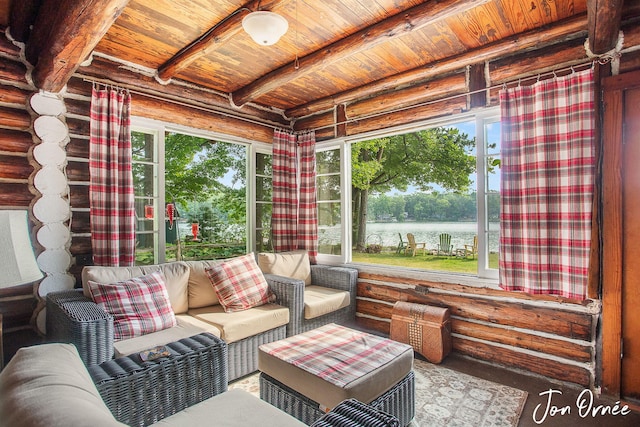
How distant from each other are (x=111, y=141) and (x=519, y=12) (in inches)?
130

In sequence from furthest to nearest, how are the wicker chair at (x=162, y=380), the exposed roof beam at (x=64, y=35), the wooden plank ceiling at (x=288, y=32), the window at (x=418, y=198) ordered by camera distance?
the window at (x=418, y=198)
the wooden plank ceiling at (x=288, y=32)
the exposed roof beam at (x=64, y=35)
the wicker chair at (x=162, y=380)

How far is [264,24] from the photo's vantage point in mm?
1977

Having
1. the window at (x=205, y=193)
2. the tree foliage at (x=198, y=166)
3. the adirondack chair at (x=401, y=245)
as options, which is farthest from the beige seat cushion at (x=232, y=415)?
the adirondack chair at (x=401, y=245)

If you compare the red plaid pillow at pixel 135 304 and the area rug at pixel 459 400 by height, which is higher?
the red plaid pillow at pixel 135 304

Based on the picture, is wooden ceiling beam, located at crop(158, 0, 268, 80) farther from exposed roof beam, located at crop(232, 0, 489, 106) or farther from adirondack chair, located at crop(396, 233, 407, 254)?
adirondack chair, located at crop(396, 233, 407, 254)

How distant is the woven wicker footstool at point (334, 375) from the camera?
1.72m

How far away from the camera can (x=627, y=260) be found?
2.32 meters

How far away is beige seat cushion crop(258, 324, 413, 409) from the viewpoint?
1699mm

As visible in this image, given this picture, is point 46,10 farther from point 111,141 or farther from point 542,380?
point 542,380

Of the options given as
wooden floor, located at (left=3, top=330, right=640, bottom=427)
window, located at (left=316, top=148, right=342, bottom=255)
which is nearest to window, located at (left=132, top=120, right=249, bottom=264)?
window, located at (left=316, top=148, right=342, bottom=255)

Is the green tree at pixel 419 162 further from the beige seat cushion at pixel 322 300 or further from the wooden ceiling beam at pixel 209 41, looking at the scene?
the wooden ceiling beam at pixel 209 41

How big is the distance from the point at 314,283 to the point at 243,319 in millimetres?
1423

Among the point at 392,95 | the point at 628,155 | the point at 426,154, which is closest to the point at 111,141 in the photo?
the point at 392,95

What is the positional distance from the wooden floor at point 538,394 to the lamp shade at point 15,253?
1227 millimetres
